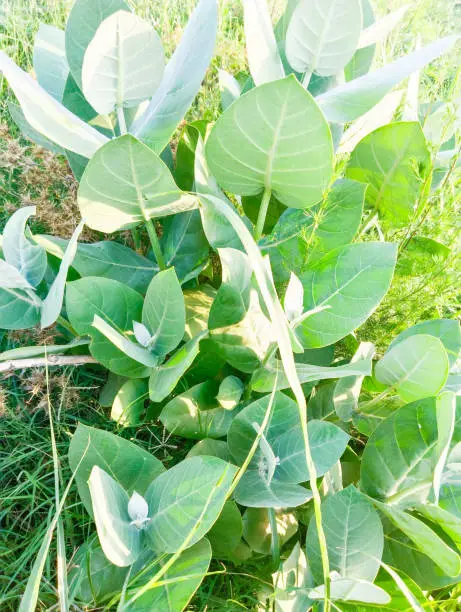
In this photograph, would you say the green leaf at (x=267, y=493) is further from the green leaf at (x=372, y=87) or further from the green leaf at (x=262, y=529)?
the green leaf at (x=372, y=87)

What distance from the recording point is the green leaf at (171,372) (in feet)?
2.41

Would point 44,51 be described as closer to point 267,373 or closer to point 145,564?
point 267,373

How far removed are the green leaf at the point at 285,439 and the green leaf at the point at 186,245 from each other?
0.26m

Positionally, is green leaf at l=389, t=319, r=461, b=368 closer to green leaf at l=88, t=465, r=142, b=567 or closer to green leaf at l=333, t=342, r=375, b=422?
green leaf at l=333, t=342, r=375, b=422

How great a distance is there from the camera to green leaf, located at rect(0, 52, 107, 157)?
661 millimetres

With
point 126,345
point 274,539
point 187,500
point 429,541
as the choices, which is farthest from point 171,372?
point 429,541

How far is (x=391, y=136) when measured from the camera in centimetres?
88

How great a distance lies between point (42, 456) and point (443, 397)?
0.63 m

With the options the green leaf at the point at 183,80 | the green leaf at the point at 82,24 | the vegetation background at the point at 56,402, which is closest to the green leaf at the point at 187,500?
the vegetation background at the point at 56,402

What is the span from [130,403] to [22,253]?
27cm

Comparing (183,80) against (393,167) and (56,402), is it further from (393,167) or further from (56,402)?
(56,402)

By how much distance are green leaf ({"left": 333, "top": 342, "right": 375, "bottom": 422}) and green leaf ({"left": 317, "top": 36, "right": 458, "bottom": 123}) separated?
0.33m

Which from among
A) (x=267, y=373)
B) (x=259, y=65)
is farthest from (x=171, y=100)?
(x=267, y=373)

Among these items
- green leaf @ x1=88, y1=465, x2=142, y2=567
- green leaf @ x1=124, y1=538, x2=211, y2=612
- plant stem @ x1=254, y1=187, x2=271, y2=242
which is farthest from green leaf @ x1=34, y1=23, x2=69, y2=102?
green leaf @ x1=124, y1=538, x2=211, y2=612
